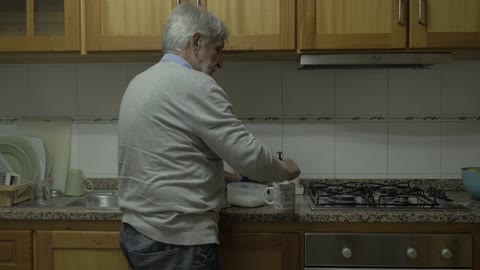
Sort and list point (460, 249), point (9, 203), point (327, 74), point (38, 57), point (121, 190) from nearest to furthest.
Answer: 1. point (121, 190)
2. point (460, 249)
3. point (9, 203)
4. point (38, 57)
5. point (327, 74)

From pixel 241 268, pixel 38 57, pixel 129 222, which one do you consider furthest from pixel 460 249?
pixel 38 57

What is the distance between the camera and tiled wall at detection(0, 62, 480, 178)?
7.53 ft

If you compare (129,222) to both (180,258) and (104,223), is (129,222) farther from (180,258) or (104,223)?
(104,223)

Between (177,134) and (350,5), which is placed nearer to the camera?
(177,134)

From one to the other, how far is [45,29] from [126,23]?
346 mm

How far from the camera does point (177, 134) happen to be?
4.71 feet

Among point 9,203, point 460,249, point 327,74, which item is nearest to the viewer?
point 460,249

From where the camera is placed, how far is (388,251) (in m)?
1.75

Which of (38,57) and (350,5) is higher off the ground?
(350,5)

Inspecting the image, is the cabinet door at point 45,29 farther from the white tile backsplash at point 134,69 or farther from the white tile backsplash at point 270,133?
the white tile backsplash at point 270,133

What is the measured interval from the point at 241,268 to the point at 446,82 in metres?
1.29

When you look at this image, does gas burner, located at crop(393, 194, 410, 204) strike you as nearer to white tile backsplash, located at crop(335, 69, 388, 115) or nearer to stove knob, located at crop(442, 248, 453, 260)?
stove knob, located at crop(442, 248, 453, 260)

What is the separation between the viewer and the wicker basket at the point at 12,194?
1.91m

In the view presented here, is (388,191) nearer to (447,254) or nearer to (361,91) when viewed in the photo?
(447,254)
